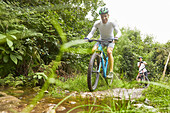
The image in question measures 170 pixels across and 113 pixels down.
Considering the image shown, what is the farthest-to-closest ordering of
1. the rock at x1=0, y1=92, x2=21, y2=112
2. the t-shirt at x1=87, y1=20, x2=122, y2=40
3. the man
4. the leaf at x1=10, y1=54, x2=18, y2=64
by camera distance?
the t-shirt at x1=87, y1=20, x2=122, y2=40, the man, the leaf at x1=10, y1=54, x2=18, y2=64, the rock at x1=0, y1=92, x2=21, y2=112

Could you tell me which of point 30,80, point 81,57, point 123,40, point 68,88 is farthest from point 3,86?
point 123,40

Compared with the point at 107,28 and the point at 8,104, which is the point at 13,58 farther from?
the point at 107,28

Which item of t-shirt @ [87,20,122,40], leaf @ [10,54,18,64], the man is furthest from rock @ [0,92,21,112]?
t-shirt @ [87,20,122,40]

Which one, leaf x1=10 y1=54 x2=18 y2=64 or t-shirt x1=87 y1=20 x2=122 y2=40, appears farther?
t-shirt x1=87 y1=20 x2=122 y2=40

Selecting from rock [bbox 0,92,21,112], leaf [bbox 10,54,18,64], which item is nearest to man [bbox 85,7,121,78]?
leaf [bbox 10,54,18,64]

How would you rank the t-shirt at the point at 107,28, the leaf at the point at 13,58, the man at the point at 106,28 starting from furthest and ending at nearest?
the t-shirt at the point at 107,28
the man at the point at 106,28
the leaf at the point at 13,58

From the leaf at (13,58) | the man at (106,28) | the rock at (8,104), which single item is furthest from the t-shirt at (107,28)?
the rock at (8,104)

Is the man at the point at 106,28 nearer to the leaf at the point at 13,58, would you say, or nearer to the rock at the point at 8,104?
the leaf at the point at 13,58

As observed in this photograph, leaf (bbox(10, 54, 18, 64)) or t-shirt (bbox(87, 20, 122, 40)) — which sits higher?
t-shirt (bbox(87, 20, 122, 40))

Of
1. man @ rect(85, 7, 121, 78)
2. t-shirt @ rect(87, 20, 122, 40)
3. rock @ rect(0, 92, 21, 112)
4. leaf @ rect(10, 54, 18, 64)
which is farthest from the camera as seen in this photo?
t-shirt @ rect(87, 20, 122, 40)

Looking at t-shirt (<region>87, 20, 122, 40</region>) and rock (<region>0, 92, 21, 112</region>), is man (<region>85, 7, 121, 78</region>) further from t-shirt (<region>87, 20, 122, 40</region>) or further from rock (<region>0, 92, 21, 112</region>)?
rock (<region>0, 92, 21, 112</region>)

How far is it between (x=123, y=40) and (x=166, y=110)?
48.7 feet

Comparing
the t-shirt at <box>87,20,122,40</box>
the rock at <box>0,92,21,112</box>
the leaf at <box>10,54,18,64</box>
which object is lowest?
the rock at <box>0,92,21,112</box>

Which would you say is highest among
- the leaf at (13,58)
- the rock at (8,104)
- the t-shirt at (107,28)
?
the t-shirt at (107,28)
